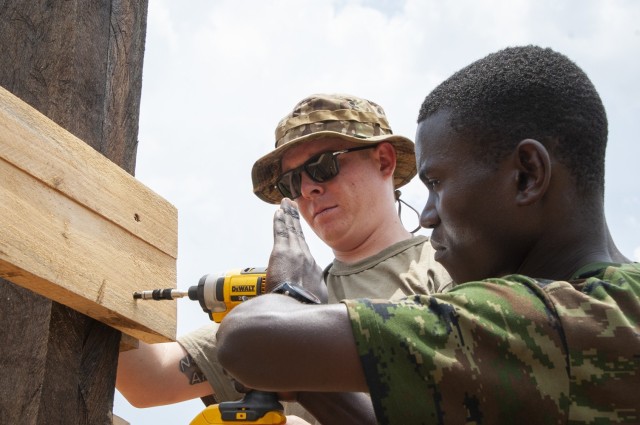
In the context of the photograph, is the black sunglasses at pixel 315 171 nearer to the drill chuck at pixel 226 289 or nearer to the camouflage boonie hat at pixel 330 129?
the camouflage boonie hat at pixel 330 129

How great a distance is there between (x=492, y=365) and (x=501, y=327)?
7 cm

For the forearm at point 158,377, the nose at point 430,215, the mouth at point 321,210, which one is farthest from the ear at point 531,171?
the forearm at point 158,377

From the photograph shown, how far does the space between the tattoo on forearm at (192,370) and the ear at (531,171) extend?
2.07 meters

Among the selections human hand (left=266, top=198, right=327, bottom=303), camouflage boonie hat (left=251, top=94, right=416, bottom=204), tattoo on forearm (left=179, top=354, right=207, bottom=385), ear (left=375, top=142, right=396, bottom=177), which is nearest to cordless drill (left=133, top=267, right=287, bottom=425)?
tattoo on forearm (left=179, top=354, right=207, bottom=385)

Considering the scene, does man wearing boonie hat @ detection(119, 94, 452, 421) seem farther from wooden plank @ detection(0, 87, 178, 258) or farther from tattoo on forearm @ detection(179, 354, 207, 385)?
wooden plank @ detection(0, 87, 178, 258)

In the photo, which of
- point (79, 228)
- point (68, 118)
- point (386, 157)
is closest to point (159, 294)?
point (79, 228)

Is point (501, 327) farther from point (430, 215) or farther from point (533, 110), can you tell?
point (533, 110)

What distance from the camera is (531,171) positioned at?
2.10m

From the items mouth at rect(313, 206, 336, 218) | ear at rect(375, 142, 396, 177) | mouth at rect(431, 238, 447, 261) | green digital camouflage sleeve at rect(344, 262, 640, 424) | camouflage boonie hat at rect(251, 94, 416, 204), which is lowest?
green digital camouflage sleeve at rect(344, 262, 640, 424)

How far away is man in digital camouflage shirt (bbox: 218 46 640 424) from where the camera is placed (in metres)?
1.72

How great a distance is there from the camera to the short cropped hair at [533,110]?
2137 millimetres

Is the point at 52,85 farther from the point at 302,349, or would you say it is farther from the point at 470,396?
the point at 470,396

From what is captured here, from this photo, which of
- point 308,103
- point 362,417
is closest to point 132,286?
point 362,417

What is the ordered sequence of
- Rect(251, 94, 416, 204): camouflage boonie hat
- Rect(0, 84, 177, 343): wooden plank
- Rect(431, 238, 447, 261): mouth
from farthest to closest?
Rect(251, 94, 416, 204): camouflage boonie hat, Rect(0, 84, 177, 343): wooden plank, Rect(431, 238, 447, 261): mouth
